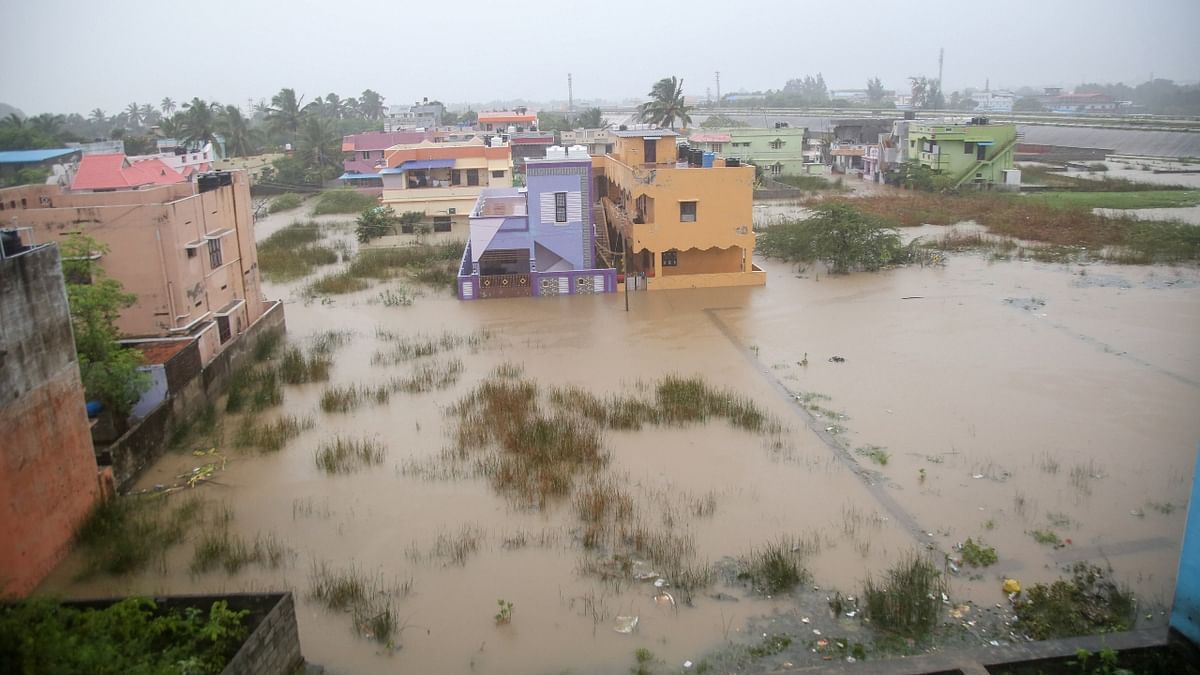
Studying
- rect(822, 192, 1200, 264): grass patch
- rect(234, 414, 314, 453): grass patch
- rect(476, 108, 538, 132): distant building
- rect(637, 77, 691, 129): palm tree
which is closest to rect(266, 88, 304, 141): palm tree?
rect(476, 108, 538, 132): distant building

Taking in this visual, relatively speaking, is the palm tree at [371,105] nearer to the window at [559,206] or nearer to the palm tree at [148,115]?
the palm tree at [148,115]

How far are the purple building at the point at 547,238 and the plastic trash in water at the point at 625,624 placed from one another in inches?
635

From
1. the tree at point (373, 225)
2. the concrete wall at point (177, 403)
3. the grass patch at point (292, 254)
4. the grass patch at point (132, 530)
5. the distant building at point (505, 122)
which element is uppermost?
the distant building at point (505, 122)

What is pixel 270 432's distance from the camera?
1366 cm

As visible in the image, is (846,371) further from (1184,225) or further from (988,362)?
(1184,225)

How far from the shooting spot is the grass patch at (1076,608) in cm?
790

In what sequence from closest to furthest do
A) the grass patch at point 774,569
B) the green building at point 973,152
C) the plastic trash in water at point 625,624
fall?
the plastic trash in water at point 625,624 < the grass patch at point 774,569 < the green building at point 973,152

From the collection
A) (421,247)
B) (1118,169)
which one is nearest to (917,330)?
(421,247)

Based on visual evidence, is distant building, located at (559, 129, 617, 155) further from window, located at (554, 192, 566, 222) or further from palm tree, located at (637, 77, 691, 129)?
window, located at (554, 192, 566, 222)

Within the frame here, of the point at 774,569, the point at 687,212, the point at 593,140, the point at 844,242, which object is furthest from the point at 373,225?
the point at 774,569

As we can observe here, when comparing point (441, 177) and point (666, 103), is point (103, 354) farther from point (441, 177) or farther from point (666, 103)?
point (666, 103)

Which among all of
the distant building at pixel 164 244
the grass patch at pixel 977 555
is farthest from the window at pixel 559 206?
the grass patch at pixel 977 555

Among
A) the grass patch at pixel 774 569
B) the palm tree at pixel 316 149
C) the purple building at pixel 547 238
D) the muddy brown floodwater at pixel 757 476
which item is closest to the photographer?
the muddy brown floodwater at pixel 757 476

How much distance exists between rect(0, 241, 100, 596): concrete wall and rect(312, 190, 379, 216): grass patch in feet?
113
